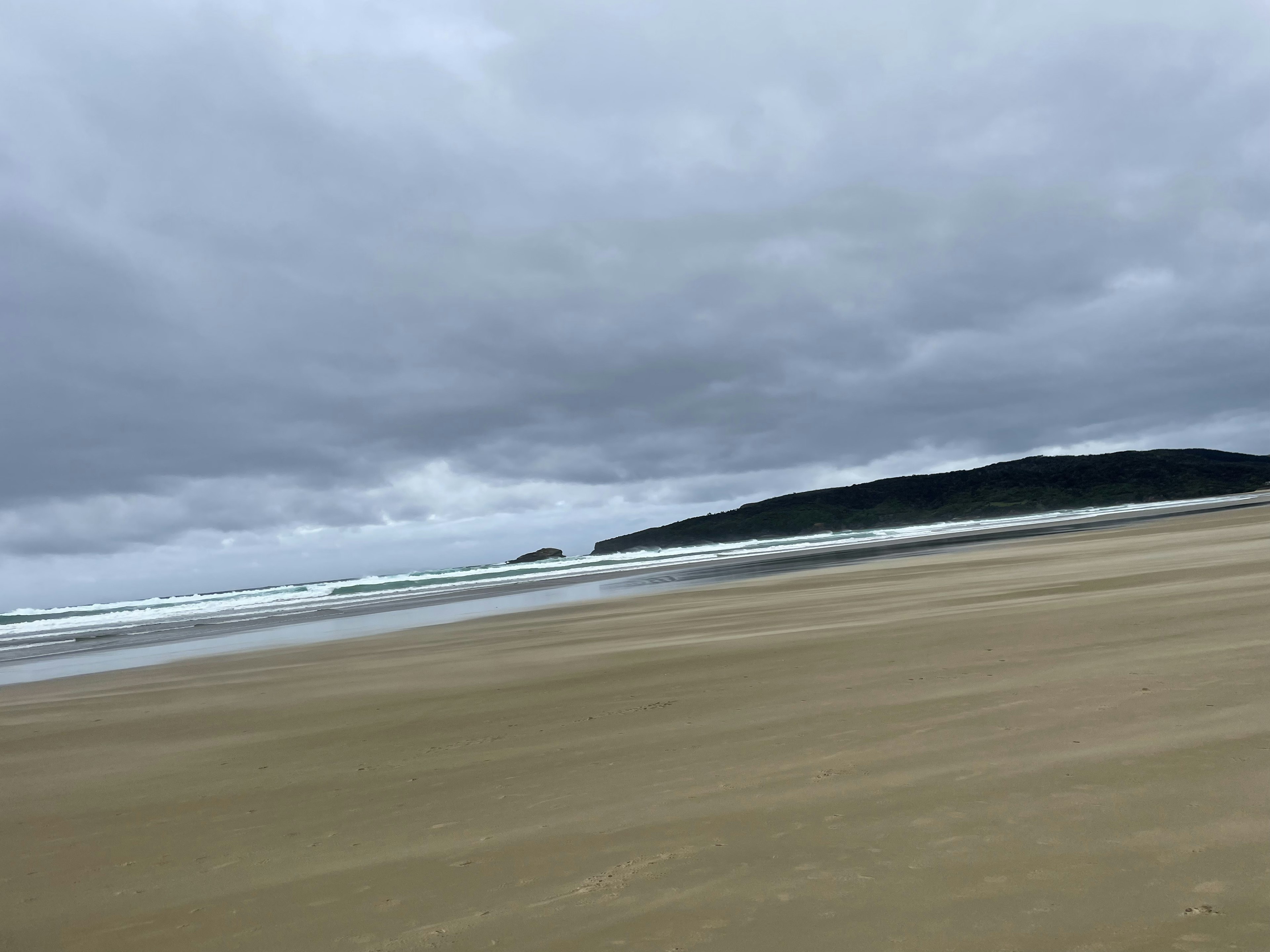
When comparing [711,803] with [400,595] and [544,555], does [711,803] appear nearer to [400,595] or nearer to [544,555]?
[400,595]

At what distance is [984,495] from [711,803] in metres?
146

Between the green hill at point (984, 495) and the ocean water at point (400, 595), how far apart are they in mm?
40322

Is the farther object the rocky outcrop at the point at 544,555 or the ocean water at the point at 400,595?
the rocky outcrop at the point at 544,555

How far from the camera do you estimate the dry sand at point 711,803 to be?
9.59ft

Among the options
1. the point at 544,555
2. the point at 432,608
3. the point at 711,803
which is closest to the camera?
the point at 711,803

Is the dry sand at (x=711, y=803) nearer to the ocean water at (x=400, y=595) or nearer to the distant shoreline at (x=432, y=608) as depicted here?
the distant shoreline at (x=432, y=608)

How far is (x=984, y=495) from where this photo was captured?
136250mm

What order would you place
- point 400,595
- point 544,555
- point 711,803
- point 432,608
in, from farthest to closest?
point 544,555
point 400,595
point 432,608
point 711,803

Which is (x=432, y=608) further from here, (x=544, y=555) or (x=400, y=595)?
(x=544, y=555)

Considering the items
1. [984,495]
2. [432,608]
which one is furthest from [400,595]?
[984,495]

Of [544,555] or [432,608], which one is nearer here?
[432,608]

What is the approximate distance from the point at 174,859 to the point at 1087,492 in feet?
463

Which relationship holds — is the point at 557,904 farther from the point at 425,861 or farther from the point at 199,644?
the point at 199,644

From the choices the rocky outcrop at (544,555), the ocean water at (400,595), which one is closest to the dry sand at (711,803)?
the ocean water at (400,595)
